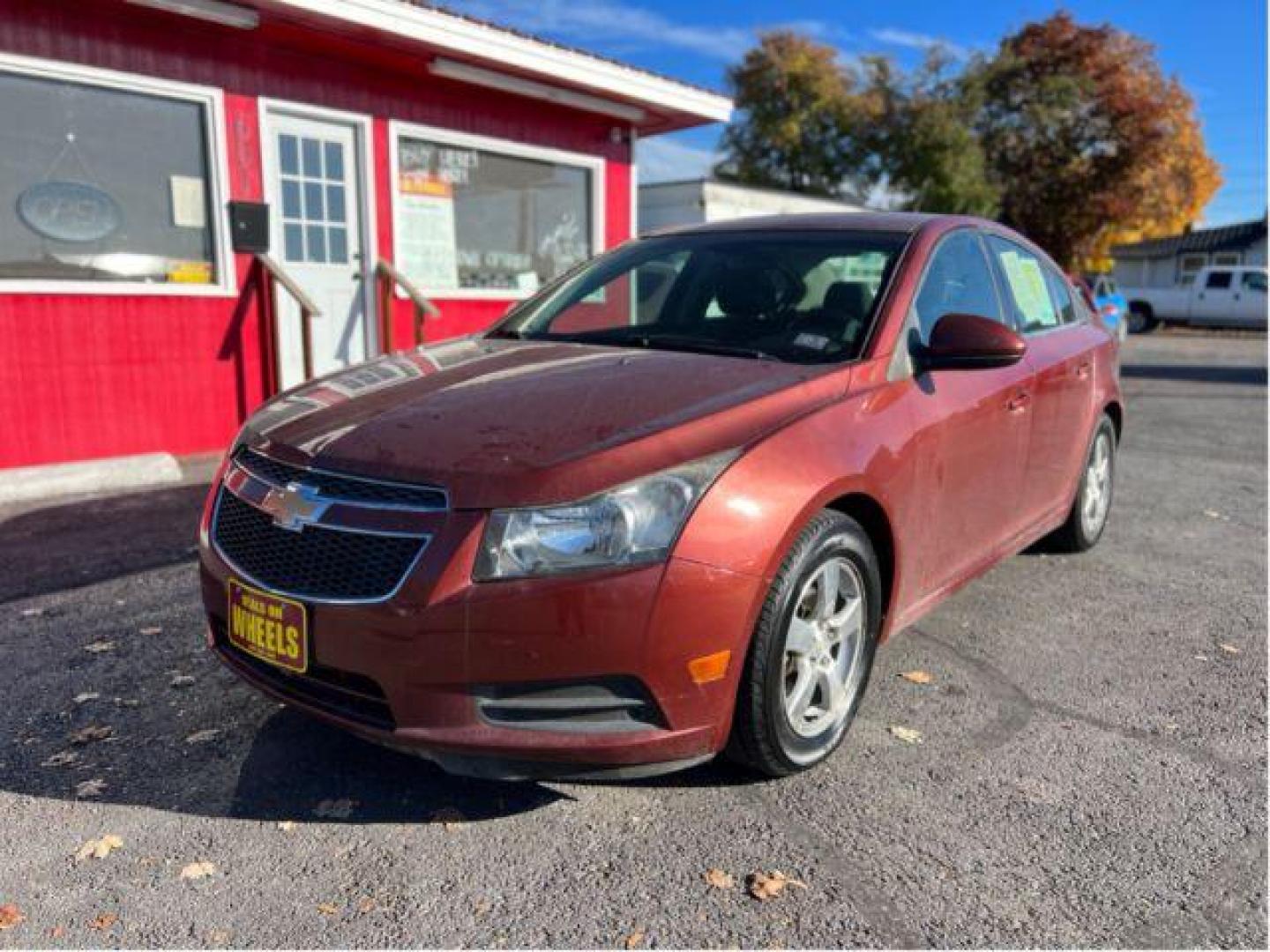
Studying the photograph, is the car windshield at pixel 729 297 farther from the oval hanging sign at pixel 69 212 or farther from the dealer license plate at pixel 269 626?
the oval hanging sign at pixel 69 212

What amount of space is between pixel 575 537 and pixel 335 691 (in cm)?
75

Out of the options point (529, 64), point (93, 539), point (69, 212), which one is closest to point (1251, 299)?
point (529, 64)

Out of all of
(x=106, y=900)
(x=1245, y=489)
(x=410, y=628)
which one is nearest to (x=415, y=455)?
(x=410, y=628)

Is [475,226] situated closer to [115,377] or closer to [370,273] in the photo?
[370,273]

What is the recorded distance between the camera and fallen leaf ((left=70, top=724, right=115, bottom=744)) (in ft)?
9.95

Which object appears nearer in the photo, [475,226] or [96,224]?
[96,224]

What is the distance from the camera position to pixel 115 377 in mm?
Result: 6770

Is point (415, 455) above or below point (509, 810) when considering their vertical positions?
above

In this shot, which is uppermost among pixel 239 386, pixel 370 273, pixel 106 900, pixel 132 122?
pixel 132 122

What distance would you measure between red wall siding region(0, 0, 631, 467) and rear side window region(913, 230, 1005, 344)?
17.5 ft

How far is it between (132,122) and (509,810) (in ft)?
19.6

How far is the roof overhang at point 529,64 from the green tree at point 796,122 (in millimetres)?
28816

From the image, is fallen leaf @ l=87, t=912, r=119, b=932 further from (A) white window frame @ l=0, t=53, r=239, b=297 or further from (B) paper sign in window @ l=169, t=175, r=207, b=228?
(B) paper sign in window @ l=169, t=175, r=207, b=228

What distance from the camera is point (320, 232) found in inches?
308
